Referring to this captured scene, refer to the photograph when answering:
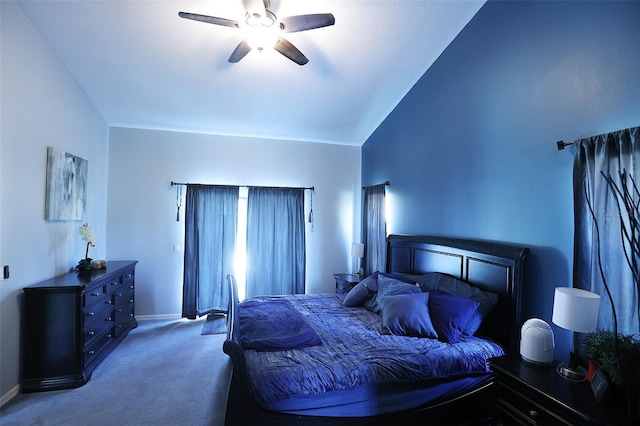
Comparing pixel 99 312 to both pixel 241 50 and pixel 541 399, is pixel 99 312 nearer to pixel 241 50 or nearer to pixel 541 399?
pixel 241 50

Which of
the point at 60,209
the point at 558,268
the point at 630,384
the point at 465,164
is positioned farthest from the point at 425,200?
the point at 60,209

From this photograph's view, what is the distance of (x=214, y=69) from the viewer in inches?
129

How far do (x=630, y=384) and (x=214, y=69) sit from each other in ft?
13.1

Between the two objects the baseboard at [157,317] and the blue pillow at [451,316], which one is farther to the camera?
the baseboard at [157,317]

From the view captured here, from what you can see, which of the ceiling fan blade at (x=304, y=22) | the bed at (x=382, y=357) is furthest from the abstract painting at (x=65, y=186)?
the ceiling fan blade at (x=304, y=22)

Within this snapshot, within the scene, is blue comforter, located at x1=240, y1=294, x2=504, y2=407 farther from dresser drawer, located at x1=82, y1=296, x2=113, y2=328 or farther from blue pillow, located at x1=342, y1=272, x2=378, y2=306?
dresser drawer, located at x1=82, y1=296, x2=113, y2=328

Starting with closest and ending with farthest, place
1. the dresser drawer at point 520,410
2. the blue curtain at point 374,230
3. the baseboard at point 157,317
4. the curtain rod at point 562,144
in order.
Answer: the dresser drawer at point 520,410 → the curtain rod at point 562,144 → the blue curtain at point 374,230 → the baseboard at point 157,317

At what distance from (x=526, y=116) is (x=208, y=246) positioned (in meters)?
4.26

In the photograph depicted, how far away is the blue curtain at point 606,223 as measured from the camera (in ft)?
5.28

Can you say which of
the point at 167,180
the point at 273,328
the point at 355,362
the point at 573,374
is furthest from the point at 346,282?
the point at 167,180

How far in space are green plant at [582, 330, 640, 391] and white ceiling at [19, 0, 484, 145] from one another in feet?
9.12

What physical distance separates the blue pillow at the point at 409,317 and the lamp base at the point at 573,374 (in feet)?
2.68

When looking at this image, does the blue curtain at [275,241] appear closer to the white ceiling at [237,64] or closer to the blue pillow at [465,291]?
the white ceiling at [237,64]

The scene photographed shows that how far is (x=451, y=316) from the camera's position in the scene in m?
2.38
